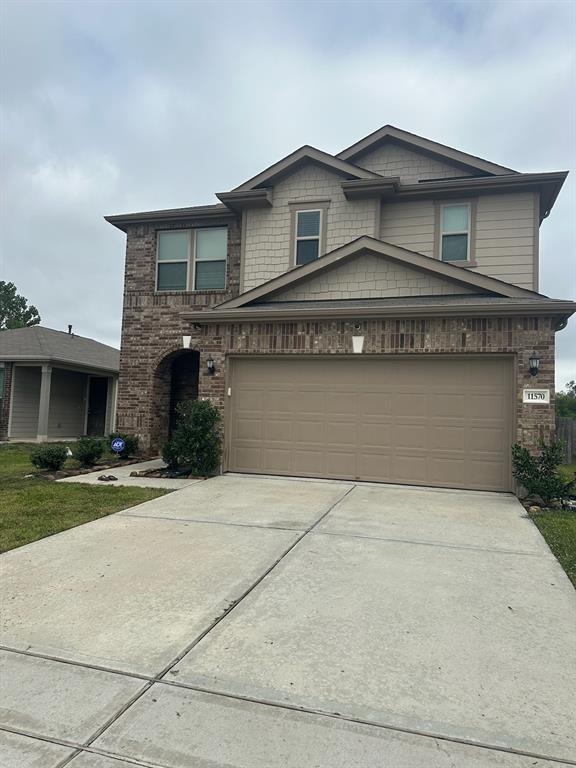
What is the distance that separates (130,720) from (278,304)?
29.0ft

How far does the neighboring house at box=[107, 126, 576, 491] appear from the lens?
29.7 feet

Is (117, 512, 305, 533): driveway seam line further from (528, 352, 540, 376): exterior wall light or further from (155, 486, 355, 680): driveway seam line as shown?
(528, 352, 540, 376): exterior wall light

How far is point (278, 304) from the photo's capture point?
10.7 m

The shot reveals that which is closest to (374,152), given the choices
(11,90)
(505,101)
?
(505,101)

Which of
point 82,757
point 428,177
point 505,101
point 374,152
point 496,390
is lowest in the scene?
point 82,757

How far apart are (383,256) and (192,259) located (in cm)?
548

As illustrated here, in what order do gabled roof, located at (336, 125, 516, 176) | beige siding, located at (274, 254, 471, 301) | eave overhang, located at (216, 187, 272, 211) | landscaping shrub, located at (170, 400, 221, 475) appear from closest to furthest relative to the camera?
landscaping shrub, located at (170, 400, 221, 475)
beige siding, located at (274, 254, 471, 301)
gabled roof, located at (336, 125, 516, 176)
eave overhang, located at (216, 187, 272, 211)

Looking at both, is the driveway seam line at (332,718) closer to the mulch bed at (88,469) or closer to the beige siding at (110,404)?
the mulch bed at (88,469)

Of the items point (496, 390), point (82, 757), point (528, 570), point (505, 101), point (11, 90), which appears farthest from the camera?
point (11, 90)

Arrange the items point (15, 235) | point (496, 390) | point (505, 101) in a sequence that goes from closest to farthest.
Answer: point (496, 390) → point (505, 101) → point (15, 235)

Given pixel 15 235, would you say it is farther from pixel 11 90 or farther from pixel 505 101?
pixel 505 101

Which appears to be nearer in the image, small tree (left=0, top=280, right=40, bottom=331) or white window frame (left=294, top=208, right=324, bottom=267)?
white window frame (left=294, top=208, right=324, bottom=267)

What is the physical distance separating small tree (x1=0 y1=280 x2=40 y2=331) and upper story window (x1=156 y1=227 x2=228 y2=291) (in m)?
34.8

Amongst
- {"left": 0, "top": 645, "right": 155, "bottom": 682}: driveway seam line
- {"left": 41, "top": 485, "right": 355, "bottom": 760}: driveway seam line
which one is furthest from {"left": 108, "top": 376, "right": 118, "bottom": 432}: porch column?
{"left": 0, "top": 645, "right": 155, "bottom": 682}: driveway seam line
